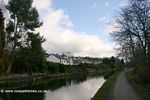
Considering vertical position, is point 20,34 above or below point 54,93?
above

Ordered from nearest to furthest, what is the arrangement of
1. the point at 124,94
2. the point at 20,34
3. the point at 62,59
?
the point at 124,94 → the point at 20,34 → the point at 62,59

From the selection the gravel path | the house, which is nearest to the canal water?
the gravel path

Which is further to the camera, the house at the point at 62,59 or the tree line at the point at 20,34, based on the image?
the house at the point at 62,59

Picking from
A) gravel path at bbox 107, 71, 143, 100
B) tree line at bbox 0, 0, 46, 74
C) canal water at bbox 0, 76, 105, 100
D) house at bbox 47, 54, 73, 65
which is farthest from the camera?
house at bbox 47, 54, 73, 65

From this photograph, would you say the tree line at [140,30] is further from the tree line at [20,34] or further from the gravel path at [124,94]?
the tree line at [20,34]

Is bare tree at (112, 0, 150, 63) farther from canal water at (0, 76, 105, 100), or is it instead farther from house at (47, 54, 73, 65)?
house at (47, 54, 73, 65)

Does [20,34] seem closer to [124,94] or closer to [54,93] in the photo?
[54,93]

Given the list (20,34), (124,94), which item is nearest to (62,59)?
(20,34)

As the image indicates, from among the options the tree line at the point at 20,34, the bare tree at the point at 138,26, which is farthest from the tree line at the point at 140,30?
the tree line at the point at 20,34

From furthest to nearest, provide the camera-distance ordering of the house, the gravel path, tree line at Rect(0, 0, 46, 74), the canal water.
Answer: the house, tree line at Rect(0, 0, 46, 74), the canal water, the gravel path

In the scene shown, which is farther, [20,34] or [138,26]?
[20,34]

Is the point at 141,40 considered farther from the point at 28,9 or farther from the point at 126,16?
the point at 28,9

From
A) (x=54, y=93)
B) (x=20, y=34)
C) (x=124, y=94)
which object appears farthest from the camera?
(x=20, y=34)

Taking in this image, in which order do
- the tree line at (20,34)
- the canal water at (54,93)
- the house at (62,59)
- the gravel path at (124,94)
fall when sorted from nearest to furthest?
the gravel path at (124,94)
the canal water at (54,93)
the tree line at (20,34)
the house at (62,59)
